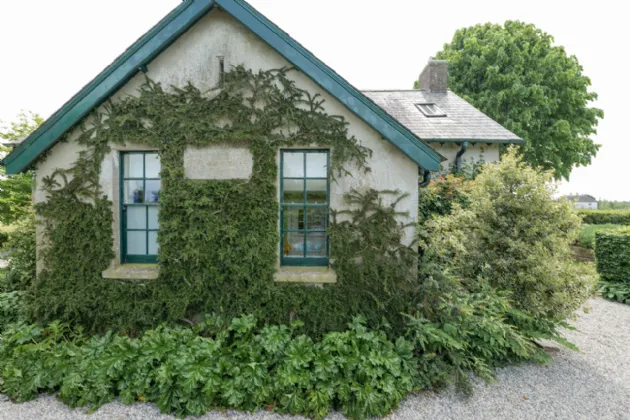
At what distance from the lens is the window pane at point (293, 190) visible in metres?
5.37

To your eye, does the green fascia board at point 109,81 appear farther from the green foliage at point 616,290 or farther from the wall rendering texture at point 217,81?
the green foliage at point 616,290

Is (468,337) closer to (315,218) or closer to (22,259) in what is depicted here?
(315,218)

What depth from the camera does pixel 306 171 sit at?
5.35m

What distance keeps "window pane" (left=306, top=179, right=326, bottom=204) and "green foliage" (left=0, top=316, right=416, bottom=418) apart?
212cm

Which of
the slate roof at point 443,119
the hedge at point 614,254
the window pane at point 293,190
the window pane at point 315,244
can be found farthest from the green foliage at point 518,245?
the slate roof at point 443,119

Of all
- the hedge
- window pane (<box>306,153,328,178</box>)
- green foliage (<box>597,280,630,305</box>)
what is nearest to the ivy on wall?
window pane (<box>306,153,328,178</box>)

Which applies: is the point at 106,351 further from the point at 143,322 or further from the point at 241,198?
the point at 241,198

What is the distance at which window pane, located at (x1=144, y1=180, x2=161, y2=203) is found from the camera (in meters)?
5.48

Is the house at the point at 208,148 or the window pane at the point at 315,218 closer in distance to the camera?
the house at the point at 208,148

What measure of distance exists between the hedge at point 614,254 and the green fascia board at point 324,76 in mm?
8344

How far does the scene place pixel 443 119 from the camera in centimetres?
1199

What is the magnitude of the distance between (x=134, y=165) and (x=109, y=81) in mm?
1367

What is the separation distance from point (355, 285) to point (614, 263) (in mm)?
9204

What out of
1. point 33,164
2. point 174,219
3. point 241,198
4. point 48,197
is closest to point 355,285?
point 241,198
